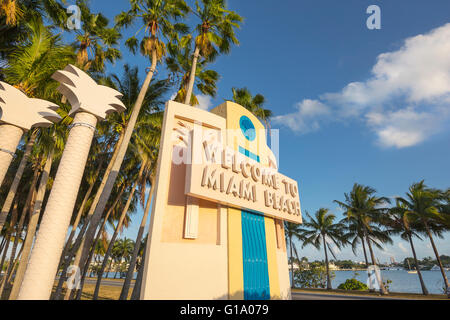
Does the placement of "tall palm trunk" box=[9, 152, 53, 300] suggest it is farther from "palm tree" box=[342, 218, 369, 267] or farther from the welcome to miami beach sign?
"palm tree" box=[342, 218, 369, 267]

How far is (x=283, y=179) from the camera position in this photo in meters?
11.0

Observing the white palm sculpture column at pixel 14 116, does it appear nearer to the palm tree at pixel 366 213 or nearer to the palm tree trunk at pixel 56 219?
the palm tree trunk at pixel 56 219

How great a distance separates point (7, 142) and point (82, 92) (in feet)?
10.0

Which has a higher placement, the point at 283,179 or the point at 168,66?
the point at 168,66

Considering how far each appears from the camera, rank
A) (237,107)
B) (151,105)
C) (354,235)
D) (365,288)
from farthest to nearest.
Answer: (354,235), (365,288), (151,105), (237,107)

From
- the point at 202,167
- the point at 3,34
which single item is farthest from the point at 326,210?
the point at 3,34

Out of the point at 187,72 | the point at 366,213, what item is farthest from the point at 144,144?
the point at 366,213

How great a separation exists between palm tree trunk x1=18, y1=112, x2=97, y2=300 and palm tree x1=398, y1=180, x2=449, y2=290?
32.9m

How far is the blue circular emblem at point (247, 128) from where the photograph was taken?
34.7 feet

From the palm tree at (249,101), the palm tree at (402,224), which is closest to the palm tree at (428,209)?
the palm tree at (402,224)

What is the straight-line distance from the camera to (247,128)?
10.8 meters

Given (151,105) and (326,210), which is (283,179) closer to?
(151,105)

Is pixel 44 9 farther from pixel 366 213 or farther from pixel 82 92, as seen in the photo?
pixel 366 213
